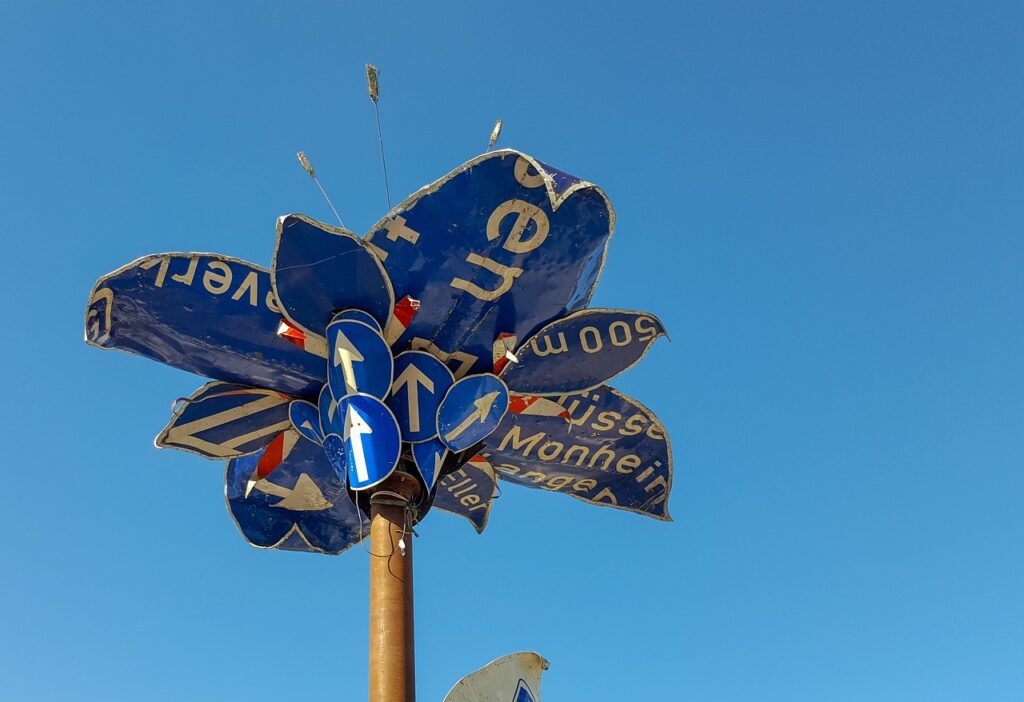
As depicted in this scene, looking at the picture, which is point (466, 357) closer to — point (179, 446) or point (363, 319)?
point (363, 319)

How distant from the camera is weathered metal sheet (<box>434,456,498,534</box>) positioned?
14.6 metres

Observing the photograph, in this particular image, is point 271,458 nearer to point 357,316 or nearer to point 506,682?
point 357,316

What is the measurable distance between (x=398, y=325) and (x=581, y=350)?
2210mm

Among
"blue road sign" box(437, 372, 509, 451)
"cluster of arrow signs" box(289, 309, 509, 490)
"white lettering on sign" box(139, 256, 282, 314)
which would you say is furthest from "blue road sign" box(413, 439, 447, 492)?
"white lettering on sign" box(139, 256, 282, 314)

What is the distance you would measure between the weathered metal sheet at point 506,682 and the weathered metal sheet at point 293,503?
6576 millimetres

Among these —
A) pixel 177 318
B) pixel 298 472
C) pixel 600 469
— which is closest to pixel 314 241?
→ pixel 177 318

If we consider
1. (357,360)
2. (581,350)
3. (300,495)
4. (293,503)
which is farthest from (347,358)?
(293,503)

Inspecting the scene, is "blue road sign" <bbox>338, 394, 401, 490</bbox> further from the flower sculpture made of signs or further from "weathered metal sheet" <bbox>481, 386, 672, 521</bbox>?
"weathered metal sheet" <bbox>481, 386, 672, 521</bbox>

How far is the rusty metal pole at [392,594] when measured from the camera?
10398 mm

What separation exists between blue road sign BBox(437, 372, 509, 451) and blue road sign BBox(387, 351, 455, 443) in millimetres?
110

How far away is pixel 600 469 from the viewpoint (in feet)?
47.0

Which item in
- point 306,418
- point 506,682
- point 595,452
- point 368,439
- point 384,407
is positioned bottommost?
point 506,682

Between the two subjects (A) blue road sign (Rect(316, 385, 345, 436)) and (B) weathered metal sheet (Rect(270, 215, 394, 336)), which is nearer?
(B) weathered metal sheet (Rect(270, 215, 394, 336))

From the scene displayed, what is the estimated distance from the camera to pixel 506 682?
7.17 metres
